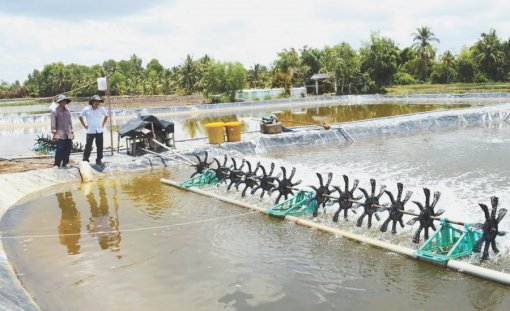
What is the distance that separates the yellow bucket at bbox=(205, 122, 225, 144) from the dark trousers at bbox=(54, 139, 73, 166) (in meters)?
5.75

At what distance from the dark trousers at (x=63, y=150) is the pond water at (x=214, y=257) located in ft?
3.68

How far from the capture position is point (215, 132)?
17016 millimetres

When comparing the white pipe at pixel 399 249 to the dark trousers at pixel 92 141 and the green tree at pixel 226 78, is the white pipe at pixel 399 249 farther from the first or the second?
the green tree at pixel 226 78

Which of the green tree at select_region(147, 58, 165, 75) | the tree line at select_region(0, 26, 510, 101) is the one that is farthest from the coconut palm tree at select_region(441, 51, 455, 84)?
the green tree at select_region(147, 58, 165, 75)

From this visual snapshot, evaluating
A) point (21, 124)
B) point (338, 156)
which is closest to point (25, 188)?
point (338, 156)

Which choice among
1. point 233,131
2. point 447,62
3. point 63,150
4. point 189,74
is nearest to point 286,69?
point 189,74

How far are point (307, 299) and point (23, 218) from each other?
21.7 ft

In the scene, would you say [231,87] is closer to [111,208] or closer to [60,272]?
[111,208]

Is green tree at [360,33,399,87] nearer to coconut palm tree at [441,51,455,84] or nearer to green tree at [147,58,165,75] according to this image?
coconut palm tree at [441,51,455,84]

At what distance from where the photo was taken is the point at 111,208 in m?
10.1

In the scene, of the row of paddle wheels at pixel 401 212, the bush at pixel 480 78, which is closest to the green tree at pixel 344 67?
the bush at pixel 480 78

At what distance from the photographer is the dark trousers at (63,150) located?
11953mm

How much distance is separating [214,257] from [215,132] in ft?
33.8

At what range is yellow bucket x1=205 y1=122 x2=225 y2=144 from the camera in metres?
17.0
